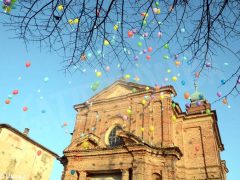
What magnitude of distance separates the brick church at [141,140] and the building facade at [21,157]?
18.3ft

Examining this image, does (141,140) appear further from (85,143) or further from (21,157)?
(21,157)

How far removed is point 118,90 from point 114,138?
14.3 feet

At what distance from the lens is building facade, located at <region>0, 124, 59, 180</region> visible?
20.3 m

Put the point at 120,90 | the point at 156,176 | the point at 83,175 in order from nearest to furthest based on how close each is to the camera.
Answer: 1. the point at 156,176
2. the point at 83,175
3. the point at 120,90

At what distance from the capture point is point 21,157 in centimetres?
2223

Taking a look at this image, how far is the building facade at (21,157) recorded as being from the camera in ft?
66.7

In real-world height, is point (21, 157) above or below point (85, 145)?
above

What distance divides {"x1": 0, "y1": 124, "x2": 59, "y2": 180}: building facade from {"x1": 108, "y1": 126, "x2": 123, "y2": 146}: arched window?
8544 mm

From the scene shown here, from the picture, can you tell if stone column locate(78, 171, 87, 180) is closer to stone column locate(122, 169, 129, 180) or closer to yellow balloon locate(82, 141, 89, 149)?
yellow balloon locate(82, 141, 89, 149)

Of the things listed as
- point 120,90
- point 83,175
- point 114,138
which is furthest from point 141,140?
point 120,90

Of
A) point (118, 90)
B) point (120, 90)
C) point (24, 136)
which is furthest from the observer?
point (24, 136)

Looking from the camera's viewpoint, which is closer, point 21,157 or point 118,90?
point 118,90

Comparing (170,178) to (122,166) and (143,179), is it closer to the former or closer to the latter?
(143,179)

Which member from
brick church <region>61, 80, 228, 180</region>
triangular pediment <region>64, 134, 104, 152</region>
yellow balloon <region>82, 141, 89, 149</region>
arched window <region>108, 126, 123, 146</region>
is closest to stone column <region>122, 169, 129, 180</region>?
brick church <region>61, 80, 228, 180</region>
